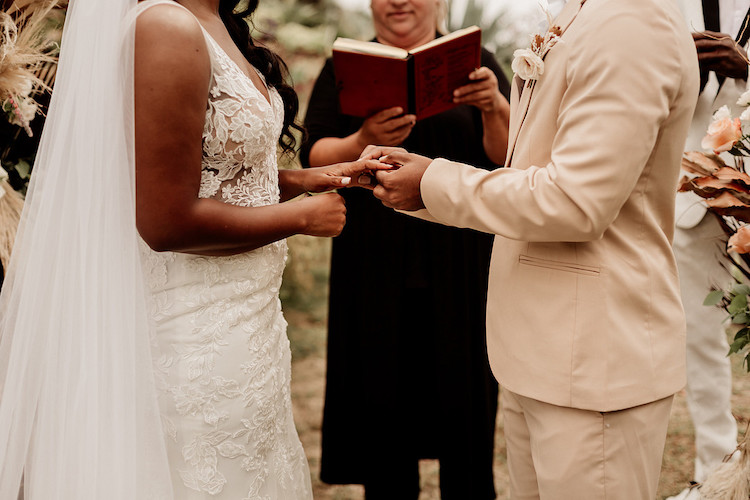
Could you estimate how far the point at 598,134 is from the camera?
1502mm

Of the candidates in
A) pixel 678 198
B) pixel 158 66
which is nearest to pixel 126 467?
pixel 158 66

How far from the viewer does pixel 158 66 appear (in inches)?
61.1

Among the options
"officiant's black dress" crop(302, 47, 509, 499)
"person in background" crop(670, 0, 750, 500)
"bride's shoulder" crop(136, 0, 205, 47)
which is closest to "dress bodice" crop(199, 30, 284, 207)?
"bride's shoulder" crop(136, 0, 205, 47)

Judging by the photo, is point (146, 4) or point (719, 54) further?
point (719, 54)

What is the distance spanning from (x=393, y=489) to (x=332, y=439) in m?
0.33

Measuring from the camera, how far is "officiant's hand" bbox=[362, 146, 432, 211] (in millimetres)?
1854

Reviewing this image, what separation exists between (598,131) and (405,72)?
3.45ft

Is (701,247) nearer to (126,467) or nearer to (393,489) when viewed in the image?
(393,489)

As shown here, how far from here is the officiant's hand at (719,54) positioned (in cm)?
255

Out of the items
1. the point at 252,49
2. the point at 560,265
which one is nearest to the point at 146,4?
the point at 252,49

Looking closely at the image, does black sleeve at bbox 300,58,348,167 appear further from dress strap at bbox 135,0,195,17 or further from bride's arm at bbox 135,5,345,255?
dress strap at bbox 135,0,195,17

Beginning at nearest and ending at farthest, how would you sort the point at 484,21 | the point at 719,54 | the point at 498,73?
the point at 719,54 < the point at 498,73 < the point at 484,21

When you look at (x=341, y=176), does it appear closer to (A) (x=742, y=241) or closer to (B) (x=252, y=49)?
(B) (x=252, y=49)

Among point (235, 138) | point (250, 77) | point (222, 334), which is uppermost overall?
point (250, 77)
